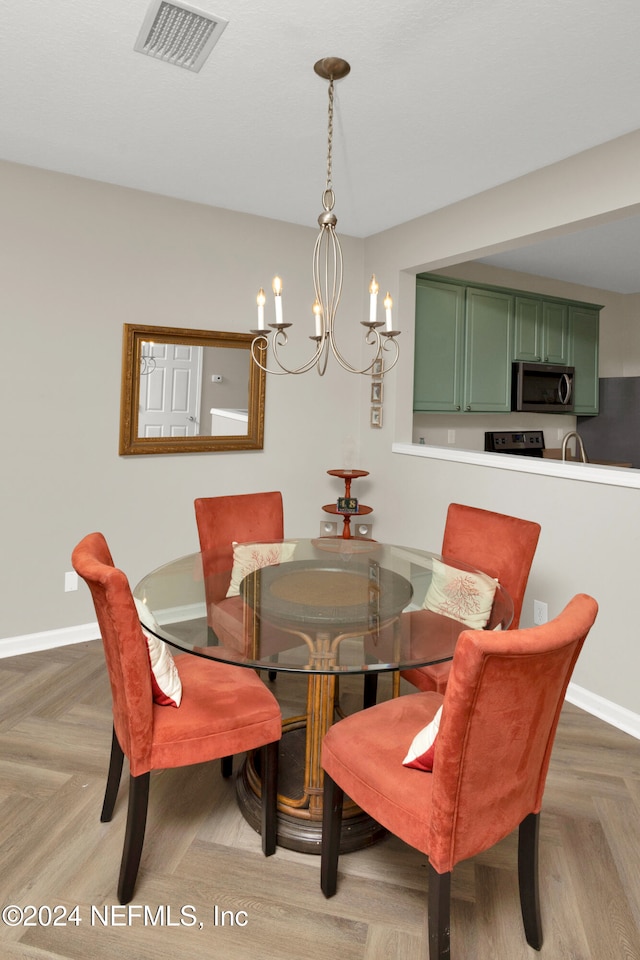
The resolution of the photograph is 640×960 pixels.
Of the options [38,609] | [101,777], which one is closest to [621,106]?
[101,777]

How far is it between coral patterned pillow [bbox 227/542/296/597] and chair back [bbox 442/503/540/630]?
0.74 m

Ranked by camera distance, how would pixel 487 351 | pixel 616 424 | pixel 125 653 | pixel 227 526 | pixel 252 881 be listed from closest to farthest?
1. pixel 125 653
2. pixel 252 881
3. pixel 227 526
4. pixel 487 351
5. pixel 616 424

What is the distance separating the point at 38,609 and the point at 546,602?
2679 mm

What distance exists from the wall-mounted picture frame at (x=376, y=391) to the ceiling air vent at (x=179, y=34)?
2206 millimetres

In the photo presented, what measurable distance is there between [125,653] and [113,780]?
0.64 meters

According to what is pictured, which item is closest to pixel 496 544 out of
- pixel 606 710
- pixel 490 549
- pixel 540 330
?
pixel 490 549

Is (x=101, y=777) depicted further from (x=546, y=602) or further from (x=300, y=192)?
(x=300, y=192)

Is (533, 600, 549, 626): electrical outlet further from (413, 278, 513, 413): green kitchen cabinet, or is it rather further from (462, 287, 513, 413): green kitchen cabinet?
(462, 287, 513, 413): green kitchen cabinet

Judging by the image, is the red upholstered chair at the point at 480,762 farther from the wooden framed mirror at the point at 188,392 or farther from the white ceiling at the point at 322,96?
the wooden framed mirror at the point at 188,392

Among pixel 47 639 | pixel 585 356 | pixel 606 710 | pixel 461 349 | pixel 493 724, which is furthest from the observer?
pixel 585 356

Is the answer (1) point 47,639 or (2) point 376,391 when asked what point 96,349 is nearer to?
(1) point 47,639

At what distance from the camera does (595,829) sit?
1.93 m

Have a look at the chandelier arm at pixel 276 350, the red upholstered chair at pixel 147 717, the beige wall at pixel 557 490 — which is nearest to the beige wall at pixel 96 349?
the chandelier arm at pixel 276 350

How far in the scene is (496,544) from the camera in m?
2.45
